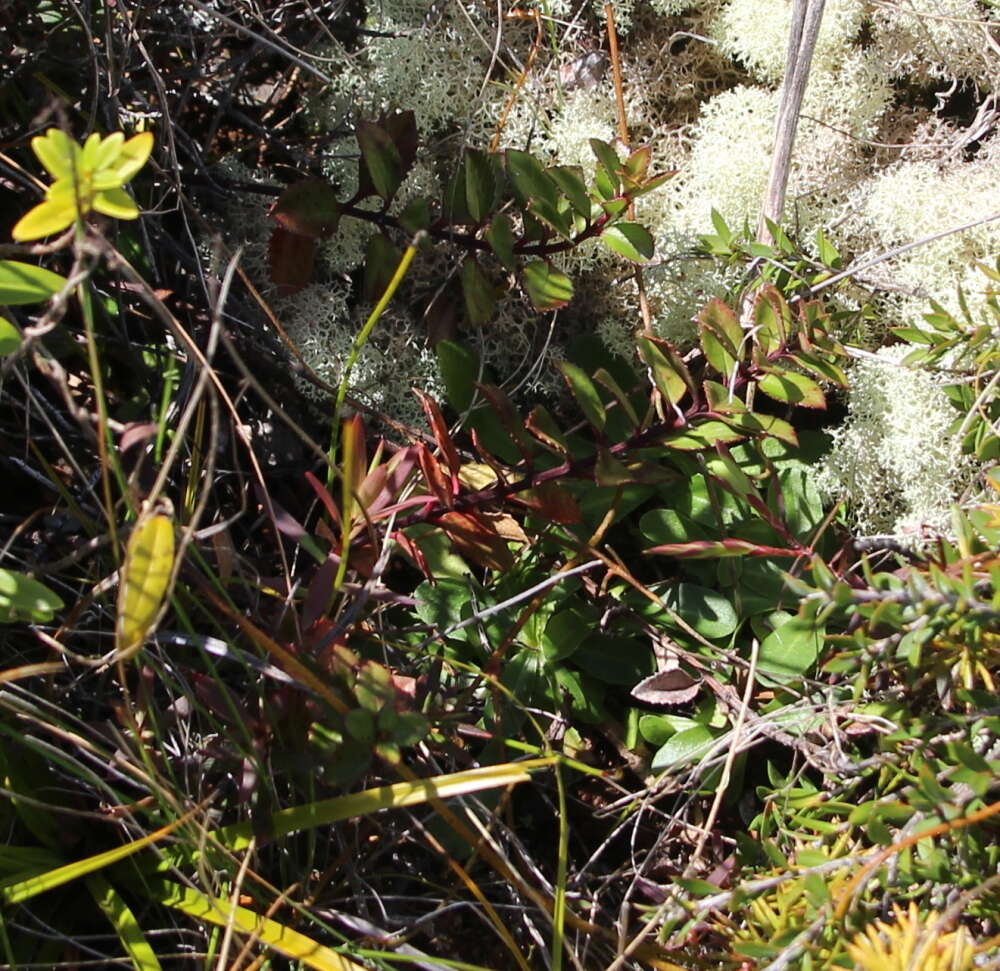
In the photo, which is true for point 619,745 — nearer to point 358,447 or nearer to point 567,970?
point 567,970

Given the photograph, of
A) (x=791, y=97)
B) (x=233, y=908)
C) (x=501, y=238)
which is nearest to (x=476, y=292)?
(x=501, y=238)

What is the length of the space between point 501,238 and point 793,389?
43cm

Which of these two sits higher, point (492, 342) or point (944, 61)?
point (944, 61)

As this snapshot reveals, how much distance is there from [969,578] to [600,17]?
111 centimetres

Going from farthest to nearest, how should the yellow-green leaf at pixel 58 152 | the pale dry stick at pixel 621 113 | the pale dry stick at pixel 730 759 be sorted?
the pale dry stick at pixel 621 113
the pale dry stick at pixel 730 759
the yellow-green leaf at pixel 58 152

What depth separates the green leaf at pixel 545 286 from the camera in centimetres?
134

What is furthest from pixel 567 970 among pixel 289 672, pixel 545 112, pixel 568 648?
pixel 545 112

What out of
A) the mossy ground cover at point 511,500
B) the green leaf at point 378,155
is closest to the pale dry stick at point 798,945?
the mossy ground cover at point 511,500

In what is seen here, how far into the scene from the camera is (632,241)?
1.30 metres

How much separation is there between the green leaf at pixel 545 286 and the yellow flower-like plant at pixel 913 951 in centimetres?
82

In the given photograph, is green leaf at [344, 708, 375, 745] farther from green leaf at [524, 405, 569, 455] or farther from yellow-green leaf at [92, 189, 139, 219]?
yellow-green leaf at [92, 189, 139, 219]

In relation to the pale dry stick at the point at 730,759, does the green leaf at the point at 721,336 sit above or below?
above

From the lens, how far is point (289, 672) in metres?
1.14

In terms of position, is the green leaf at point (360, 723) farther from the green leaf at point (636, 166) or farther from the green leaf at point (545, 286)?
the green leaf at point (636, 166)
